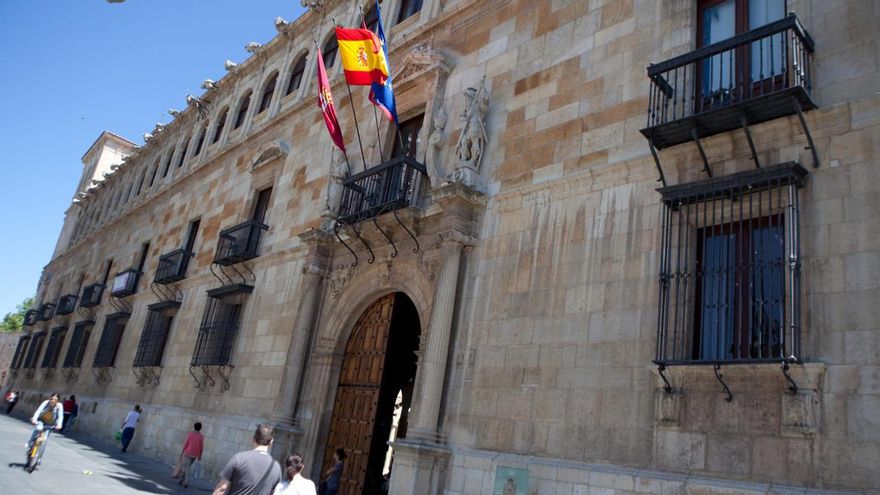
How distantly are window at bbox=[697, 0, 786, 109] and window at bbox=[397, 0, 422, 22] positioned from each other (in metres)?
7.09

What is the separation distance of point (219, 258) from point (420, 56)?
23.9 feet

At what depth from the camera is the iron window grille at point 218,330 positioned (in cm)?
1474

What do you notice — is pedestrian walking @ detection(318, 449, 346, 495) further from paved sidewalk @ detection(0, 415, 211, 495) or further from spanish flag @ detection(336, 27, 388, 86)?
spanish flag @ detection(336, 27, 388, 86)

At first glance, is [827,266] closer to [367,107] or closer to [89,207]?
[367,107]

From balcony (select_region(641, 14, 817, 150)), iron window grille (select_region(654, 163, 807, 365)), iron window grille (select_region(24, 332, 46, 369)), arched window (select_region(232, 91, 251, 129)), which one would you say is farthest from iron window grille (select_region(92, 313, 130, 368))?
iron window grille (select_region(654, 163, 807, 365))

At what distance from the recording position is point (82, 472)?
11945 millimetres

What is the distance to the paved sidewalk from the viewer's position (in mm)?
9664

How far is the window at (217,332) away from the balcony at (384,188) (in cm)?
481

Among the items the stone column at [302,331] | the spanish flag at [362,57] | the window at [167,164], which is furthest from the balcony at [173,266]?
the spanish flag at [362,57]

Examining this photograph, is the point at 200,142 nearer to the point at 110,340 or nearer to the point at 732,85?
the point at 110,340

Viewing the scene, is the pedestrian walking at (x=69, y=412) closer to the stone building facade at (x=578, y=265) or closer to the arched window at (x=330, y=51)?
the stone building facade at (x=578, y=265)

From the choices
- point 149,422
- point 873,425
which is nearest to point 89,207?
point 149,422

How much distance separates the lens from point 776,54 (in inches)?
282

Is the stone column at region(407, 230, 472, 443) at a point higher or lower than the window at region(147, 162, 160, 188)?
lower
